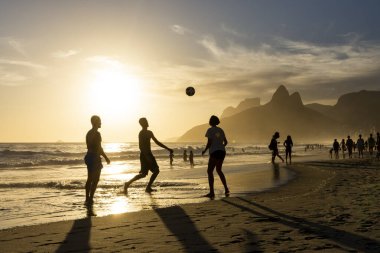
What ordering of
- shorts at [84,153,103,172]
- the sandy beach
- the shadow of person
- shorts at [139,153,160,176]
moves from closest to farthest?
the sandy beach < the shadow of person < shorts at [84,153,103,172] < shorts at [139,153,160,176]

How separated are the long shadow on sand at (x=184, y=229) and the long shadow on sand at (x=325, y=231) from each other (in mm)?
1359

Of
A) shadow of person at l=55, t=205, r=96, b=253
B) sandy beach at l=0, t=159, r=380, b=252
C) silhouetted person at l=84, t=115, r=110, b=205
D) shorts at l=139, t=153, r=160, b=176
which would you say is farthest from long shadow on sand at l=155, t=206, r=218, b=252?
shorts at l=139, t=153, r=160, b=176

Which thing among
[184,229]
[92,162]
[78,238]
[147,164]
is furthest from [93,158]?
[184,229]

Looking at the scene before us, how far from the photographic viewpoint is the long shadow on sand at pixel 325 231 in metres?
4.93

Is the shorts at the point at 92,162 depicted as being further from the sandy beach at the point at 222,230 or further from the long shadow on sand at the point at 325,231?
the long shadow on sand at the point at 325,231

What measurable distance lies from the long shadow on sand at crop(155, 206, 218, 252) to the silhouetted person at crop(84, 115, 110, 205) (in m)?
2.26

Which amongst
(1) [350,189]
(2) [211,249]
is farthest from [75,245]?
(1) [350,189]

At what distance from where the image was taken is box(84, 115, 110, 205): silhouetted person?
9977 mm

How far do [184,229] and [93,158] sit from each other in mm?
4303

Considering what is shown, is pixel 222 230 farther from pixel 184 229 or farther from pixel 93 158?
pixel 93 158

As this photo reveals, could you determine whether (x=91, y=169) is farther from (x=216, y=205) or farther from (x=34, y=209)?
(x=216, y=205)

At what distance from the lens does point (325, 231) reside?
230 inches

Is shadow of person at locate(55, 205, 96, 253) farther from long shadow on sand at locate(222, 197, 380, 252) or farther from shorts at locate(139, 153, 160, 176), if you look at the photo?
shorts at locate(139, 153, 160, 176)

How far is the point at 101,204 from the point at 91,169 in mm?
889
